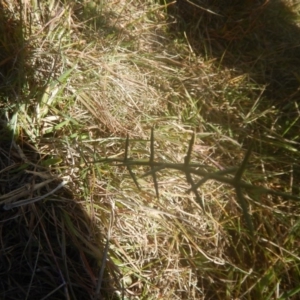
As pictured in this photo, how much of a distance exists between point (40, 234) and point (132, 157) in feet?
1.06

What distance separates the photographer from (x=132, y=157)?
1279mm

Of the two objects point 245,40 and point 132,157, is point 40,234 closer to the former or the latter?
point 132,157

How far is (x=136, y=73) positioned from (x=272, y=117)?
462 millimetres

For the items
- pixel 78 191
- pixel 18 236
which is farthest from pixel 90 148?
pixel 18 236

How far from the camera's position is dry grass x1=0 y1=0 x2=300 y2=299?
3.76 ft

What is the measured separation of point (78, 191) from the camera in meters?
1.20

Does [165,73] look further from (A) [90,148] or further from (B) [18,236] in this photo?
(B) [18,236]

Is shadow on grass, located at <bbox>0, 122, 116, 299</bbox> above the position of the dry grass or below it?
below

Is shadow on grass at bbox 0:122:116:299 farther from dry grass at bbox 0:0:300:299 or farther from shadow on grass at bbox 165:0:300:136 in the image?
shadow on grass at bbox 165:0:300:136

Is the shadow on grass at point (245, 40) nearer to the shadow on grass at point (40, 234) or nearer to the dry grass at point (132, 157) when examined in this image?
the dry grass at point (132, 157)

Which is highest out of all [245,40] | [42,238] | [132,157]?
[245,40]

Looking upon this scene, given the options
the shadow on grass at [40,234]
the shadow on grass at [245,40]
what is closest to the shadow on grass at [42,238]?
the shadow on grass at [40,234]

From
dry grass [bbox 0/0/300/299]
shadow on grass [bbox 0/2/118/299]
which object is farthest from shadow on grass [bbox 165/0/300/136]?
shadow on grass [bbox 0/2/118/299]

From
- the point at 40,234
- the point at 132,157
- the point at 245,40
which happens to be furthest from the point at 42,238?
the point at 245,40
